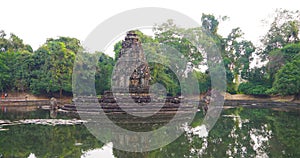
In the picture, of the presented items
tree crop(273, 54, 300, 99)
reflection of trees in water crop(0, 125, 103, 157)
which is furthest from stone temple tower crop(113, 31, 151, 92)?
tree crop(273, 54, 300, 99)

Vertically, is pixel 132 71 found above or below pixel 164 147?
above

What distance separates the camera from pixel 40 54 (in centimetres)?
4562

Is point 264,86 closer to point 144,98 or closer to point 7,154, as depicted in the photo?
point 144,98

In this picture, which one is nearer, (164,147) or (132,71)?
(164,147)

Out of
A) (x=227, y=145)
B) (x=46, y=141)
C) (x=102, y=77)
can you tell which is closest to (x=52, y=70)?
(x=102, y=77)

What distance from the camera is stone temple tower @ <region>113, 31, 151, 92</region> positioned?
2622 centimetres

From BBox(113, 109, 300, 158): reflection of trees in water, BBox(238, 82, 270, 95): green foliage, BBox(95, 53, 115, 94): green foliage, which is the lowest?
BBox(113, 109, 300, 158): reflection of trees in water

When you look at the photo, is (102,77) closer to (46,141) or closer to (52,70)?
(52,70)

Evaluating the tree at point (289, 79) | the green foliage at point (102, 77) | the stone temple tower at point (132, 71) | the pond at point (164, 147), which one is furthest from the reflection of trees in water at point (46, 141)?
the green foliage at point (102, 77)

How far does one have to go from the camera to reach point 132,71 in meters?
26.4

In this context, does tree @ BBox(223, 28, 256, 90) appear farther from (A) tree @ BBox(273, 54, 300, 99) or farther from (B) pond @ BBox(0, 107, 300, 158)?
(B) pond @ BBox(0, 107, 300, 158)

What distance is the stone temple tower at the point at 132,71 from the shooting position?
26219mm

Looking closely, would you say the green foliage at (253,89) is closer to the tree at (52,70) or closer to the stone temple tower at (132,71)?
the tree at (52,70)

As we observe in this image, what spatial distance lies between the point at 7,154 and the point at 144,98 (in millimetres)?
15103
